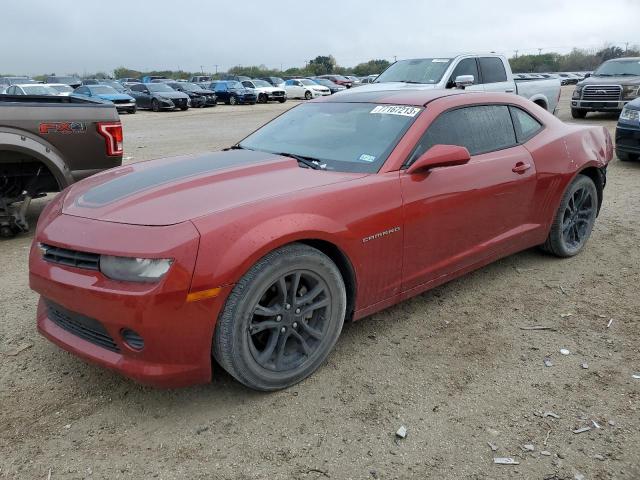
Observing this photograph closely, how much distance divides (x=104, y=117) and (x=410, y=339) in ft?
12.3

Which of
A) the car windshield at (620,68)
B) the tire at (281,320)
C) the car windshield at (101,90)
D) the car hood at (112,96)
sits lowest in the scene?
the tire at (281,320)

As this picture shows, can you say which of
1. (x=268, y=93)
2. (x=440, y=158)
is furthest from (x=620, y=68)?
(x=268, y=93)

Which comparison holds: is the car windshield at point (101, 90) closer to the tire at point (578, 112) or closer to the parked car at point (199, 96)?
the parked car at point (199, 96)

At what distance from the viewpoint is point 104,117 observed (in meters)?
5.32

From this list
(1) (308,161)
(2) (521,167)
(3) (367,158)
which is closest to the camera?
(3) (367,158)

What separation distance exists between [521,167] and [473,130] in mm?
474

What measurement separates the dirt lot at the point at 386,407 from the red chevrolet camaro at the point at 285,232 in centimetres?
26

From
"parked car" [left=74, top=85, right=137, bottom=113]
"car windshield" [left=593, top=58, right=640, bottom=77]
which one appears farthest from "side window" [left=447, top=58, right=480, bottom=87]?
"parked car" [left=74, top=85, right=137, bottom=113]

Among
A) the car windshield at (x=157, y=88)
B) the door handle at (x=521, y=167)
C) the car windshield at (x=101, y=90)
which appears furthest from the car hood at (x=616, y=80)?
the car windshield at (x=101, y=90)

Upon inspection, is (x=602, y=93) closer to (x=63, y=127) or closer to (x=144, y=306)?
(x=63, y=127)

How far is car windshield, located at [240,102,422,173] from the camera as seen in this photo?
338 centimetres

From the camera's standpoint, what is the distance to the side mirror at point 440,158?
127 inches

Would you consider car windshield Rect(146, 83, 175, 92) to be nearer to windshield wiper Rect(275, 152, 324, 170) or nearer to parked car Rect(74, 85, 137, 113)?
parked car Rect(74, 85, 137, 113)

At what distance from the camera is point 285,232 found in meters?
2.67
